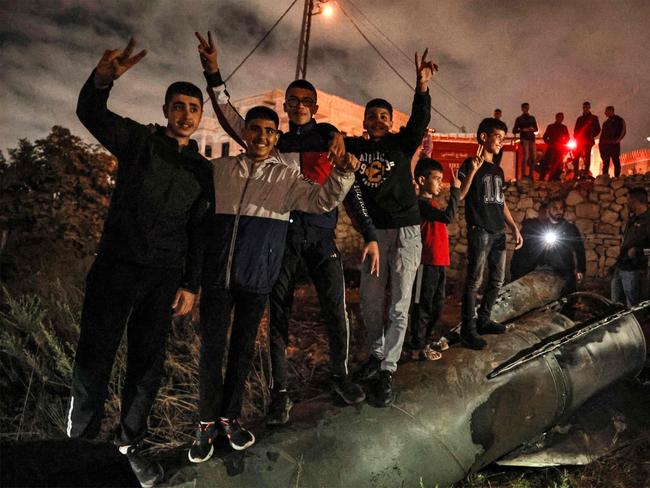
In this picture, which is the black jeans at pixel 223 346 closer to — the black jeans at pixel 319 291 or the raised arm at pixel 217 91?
the black jeans at pixel 319 291

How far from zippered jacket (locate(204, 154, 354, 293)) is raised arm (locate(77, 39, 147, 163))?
0.59m

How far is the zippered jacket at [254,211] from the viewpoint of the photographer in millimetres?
2484

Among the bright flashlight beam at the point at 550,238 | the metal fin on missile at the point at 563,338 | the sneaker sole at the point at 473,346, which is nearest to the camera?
the metal fin on missile at the point at 563,338

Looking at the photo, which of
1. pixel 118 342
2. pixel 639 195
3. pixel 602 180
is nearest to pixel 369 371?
pixel 118 342

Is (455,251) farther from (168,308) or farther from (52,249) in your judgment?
(168,308)

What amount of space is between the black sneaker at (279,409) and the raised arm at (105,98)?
1.65 m

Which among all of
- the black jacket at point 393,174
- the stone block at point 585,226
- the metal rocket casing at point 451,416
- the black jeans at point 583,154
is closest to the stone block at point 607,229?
the stone block at point 585,226

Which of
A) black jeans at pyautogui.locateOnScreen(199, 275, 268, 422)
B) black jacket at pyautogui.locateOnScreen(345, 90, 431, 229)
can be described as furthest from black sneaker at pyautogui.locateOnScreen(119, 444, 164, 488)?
black jacket at pyautogui.locateOnScreen(345, 90, 431, 229)

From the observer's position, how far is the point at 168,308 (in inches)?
94.3

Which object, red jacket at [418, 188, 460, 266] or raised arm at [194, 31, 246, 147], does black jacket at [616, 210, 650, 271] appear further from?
raised arm at [194, 31, 246, 147]

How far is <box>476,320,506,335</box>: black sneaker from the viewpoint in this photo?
3829 mm

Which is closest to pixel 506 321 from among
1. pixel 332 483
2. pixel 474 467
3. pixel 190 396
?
pixel 474 467

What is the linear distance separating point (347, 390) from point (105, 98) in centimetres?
209

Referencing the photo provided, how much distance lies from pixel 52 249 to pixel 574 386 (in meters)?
8.06
